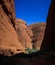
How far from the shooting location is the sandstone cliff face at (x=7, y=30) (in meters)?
23.6

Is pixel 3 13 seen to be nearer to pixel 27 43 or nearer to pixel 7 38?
pixel 7 38

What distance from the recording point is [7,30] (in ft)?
84.8

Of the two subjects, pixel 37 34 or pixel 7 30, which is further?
pixel 37 34

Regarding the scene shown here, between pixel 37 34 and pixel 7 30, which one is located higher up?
pixel 7 30

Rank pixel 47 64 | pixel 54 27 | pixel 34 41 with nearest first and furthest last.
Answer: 1. pixel 47 64
2. pixel 54 27
3. pixel 34 41

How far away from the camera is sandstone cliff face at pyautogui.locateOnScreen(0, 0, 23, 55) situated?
23597 millimetres

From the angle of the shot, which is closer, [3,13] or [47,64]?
[47,64]

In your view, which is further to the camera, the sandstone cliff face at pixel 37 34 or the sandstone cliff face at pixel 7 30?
the sandstone cliff face at pixel 37 34

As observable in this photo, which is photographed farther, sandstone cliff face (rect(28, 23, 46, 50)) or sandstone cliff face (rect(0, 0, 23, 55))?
sandstone cliff face (rect(28, 23, 46, 50))

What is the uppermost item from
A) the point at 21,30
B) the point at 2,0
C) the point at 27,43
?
the point at 2,0

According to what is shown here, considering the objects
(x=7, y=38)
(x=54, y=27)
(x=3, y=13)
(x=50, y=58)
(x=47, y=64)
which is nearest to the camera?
(x=47, y=64)

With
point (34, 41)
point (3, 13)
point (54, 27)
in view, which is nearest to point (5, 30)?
point (3, 13)

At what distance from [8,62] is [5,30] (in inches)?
478

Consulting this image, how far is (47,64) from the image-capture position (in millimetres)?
11289
